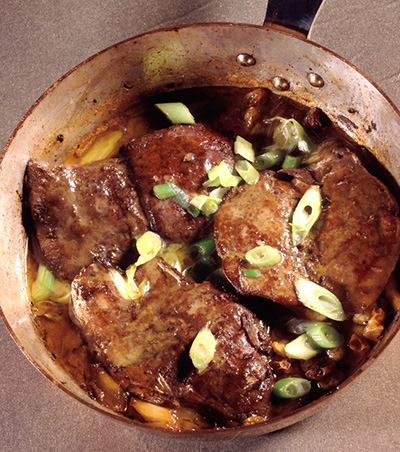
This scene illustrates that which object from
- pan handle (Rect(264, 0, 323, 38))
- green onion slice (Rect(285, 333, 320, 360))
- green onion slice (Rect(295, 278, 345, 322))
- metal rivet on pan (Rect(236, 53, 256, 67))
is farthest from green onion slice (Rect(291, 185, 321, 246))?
metal rivet on pan (Rect(236, 53, 256, 67))

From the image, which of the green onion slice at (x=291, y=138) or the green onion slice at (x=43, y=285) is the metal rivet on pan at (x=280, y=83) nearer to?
the green onion slice at (x=291, y=138)

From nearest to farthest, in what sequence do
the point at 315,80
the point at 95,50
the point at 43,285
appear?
the point at 43,285 → the point at 315,80 → the point at 95,50

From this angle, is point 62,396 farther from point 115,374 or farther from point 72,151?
point 72,151

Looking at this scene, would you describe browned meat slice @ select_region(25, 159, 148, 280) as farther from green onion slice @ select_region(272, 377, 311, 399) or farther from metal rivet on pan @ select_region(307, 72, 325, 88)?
metal rivet on pan @ select_region(307, 72, 325, 88)

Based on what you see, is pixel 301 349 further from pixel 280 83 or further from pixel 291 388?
pixel 280 83

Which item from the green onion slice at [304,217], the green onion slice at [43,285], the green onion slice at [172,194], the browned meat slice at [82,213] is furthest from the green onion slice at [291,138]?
the green onion slice at [43,285]

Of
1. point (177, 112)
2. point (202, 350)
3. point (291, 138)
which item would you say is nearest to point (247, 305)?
point (202, 350)
